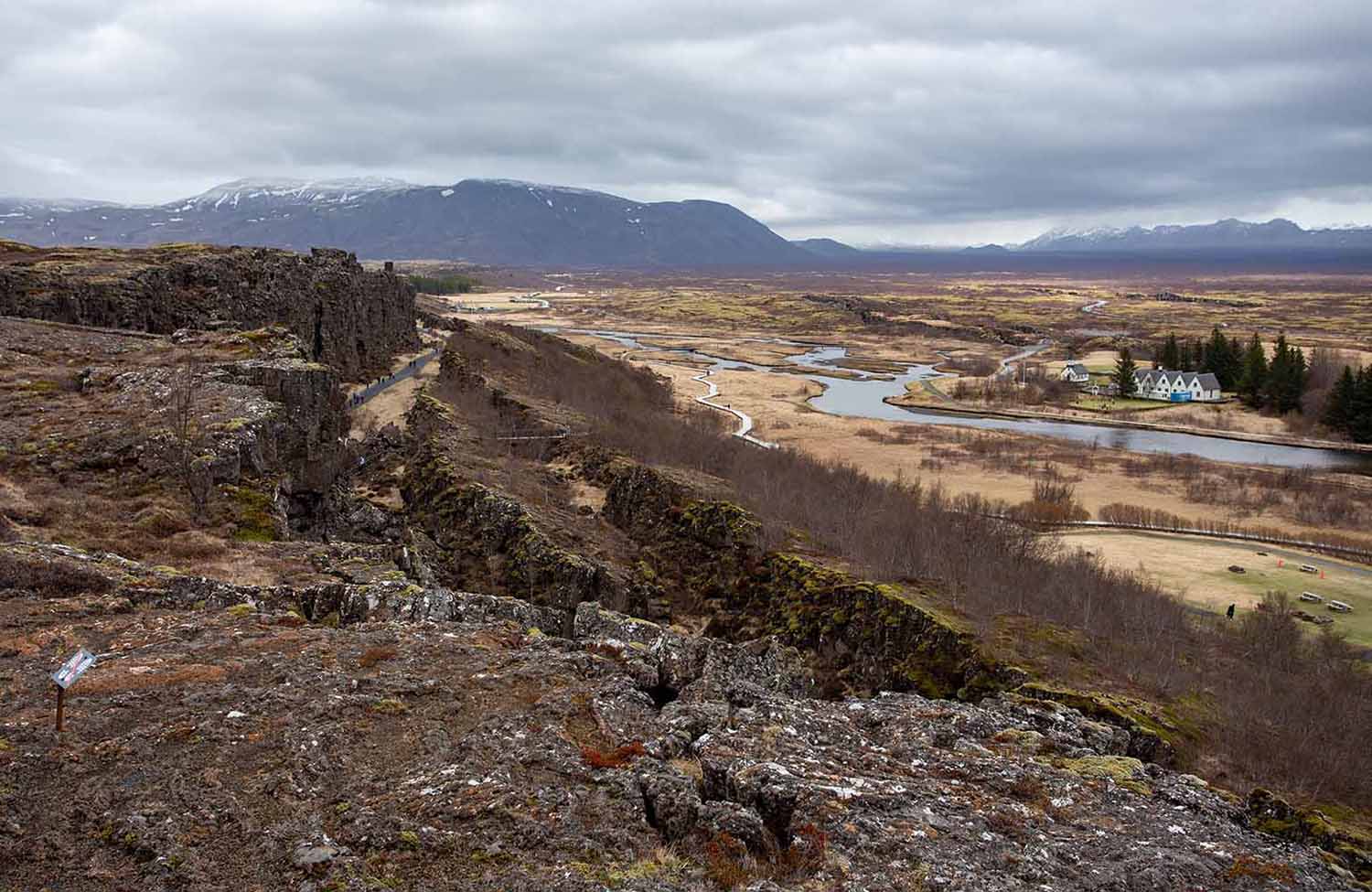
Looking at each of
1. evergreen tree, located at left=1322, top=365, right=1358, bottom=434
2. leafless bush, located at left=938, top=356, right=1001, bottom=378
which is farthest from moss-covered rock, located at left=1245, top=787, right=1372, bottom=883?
leafless bush, located at left=938, top=356, right=1001, bottom=378

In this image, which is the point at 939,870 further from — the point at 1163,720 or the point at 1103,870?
the point at 1163,720

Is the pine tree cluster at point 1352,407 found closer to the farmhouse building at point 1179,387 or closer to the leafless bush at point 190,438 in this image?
the farmhouse building at point 1179,387

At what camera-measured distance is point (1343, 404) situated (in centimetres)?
9500

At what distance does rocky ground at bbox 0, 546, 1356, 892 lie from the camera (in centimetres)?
934

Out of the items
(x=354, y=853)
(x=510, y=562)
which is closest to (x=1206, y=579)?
(x=510, y=562)

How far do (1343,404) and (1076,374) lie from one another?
36.4m

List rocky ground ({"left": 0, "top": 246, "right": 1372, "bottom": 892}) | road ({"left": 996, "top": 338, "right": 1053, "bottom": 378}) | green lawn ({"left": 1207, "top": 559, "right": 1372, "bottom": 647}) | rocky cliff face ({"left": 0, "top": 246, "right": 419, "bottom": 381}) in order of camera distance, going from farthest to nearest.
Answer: road ({"left": 996, "top": 338, "right": 1053, "bottom": 378}), rocky cliff face ({"left": 0, "top": 246, "right": 419, "bottom": 381}), green lawn ({"left": 1207, "top": 559, "right": 1372, "bottom": 647}), rocky ground ({"left": 0, "top": 246, "right": 1372, "bottom": 892})

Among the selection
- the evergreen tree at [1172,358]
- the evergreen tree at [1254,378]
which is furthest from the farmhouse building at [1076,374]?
the evergreen tree at [1254,378]

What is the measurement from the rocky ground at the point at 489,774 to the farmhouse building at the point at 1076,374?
12230cm

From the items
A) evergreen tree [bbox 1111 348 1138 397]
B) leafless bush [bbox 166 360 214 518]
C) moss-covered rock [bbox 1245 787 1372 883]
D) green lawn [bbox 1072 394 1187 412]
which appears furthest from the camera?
evergreen tree [bbox 1111 348 1138 397]

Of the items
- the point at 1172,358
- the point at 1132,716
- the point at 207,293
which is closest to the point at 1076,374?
the point at 1172,358

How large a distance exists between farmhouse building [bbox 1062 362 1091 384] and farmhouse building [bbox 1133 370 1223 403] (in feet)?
28.6

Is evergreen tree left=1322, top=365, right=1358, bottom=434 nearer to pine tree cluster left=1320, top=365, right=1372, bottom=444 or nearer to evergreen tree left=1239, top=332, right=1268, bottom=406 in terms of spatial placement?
pine tree cluster left=1320, top=365, right=1372, bottom=444

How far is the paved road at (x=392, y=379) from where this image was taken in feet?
182
